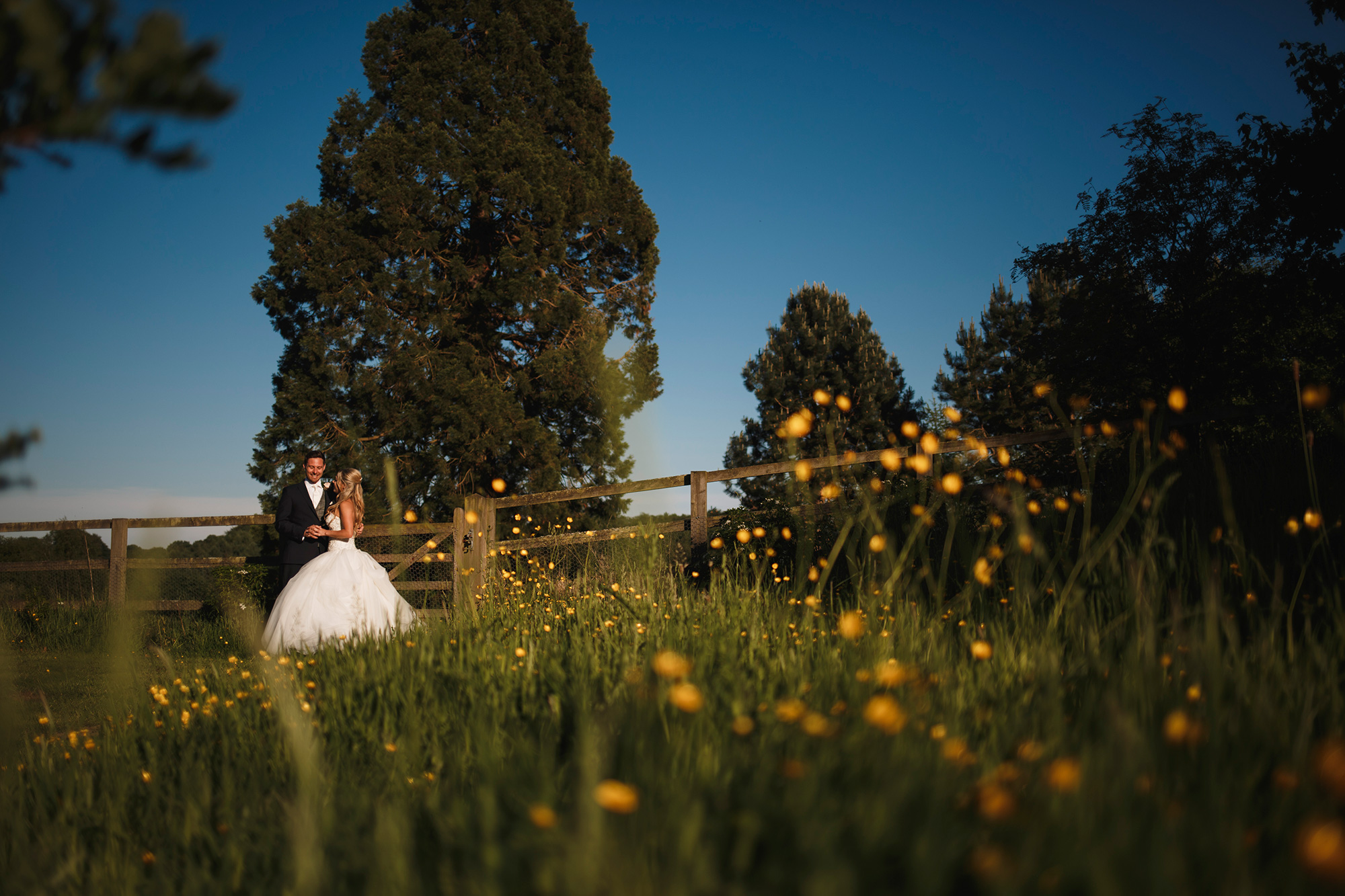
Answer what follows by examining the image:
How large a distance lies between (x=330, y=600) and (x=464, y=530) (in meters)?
2.45

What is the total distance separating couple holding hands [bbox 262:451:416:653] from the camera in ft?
20.4

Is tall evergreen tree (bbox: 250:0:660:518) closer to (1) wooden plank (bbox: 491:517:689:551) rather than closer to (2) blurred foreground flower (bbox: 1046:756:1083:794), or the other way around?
(1) wooden plank (bbox: 491:517:689:551)

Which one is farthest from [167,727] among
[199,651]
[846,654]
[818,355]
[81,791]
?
[818,355]

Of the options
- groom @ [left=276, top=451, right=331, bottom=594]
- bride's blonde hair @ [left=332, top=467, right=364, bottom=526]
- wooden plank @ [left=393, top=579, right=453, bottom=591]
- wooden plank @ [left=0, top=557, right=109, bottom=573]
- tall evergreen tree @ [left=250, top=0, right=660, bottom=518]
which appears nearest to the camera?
bride's blonde hair @ [left=332, top=467, right=364, bottom=526]

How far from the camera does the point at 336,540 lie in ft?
22.4

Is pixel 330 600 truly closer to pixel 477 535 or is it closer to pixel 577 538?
pixel 477 535

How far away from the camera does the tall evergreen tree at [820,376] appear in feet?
93.2

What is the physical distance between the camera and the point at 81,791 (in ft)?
8.27

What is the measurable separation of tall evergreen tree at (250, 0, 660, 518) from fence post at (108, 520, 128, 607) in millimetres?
5722

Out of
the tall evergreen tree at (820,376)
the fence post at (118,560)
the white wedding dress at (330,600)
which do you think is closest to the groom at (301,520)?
the white wedding dress at (330,600)

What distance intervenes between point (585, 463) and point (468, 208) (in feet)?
20.4

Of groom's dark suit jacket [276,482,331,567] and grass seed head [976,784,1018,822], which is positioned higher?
groom's dark suit jacket [276,482,331,567]

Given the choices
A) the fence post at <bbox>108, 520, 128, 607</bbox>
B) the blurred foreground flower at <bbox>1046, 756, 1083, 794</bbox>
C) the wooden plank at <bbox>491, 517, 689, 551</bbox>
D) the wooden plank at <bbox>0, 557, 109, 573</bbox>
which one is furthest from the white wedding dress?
the blurred foreground flower at <bbox>1046, 756, 1083, 794</bbox>

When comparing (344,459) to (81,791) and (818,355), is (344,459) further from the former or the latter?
(818,355)
